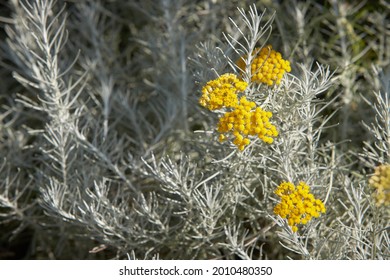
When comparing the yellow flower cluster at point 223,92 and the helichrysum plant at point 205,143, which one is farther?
the helichrysum plant at point 205,143

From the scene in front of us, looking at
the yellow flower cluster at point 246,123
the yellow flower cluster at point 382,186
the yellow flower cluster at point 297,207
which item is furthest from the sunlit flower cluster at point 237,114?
the yellow flower cluster at point 382,186

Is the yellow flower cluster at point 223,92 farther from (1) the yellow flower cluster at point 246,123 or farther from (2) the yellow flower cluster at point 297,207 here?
(2) the yellow flower cluster at point 297,207

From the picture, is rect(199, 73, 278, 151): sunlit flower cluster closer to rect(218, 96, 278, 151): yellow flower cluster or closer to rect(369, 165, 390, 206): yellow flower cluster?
rect(218, 96, 278, 151): yellow flower cluster

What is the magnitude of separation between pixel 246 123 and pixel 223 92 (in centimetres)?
9

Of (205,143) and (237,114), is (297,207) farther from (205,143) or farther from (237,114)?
(205,143)

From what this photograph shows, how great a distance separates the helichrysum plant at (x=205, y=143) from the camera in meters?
1.23

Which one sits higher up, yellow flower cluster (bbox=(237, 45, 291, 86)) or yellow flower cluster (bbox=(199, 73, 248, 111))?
yellow flower cluster (bbox=(237, 45, 291, 86))

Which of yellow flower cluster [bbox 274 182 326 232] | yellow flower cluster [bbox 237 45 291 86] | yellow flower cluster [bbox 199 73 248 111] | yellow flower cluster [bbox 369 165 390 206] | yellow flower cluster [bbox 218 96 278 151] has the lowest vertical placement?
yellow flower cluster [bbox 274 182 326 232]

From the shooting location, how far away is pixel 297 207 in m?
1.14

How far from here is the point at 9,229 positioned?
6.39 feet

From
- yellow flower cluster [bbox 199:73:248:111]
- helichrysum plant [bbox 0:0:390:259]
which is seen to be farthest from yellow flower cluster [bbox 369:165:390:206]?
yellow flower cluster [bbox 199:73:248:111]

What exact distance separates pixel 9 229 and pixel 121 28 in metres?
0.90

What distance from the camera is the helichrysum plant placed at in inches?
48.4

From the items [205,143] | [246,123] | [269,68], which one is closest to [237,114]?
[246,123]
